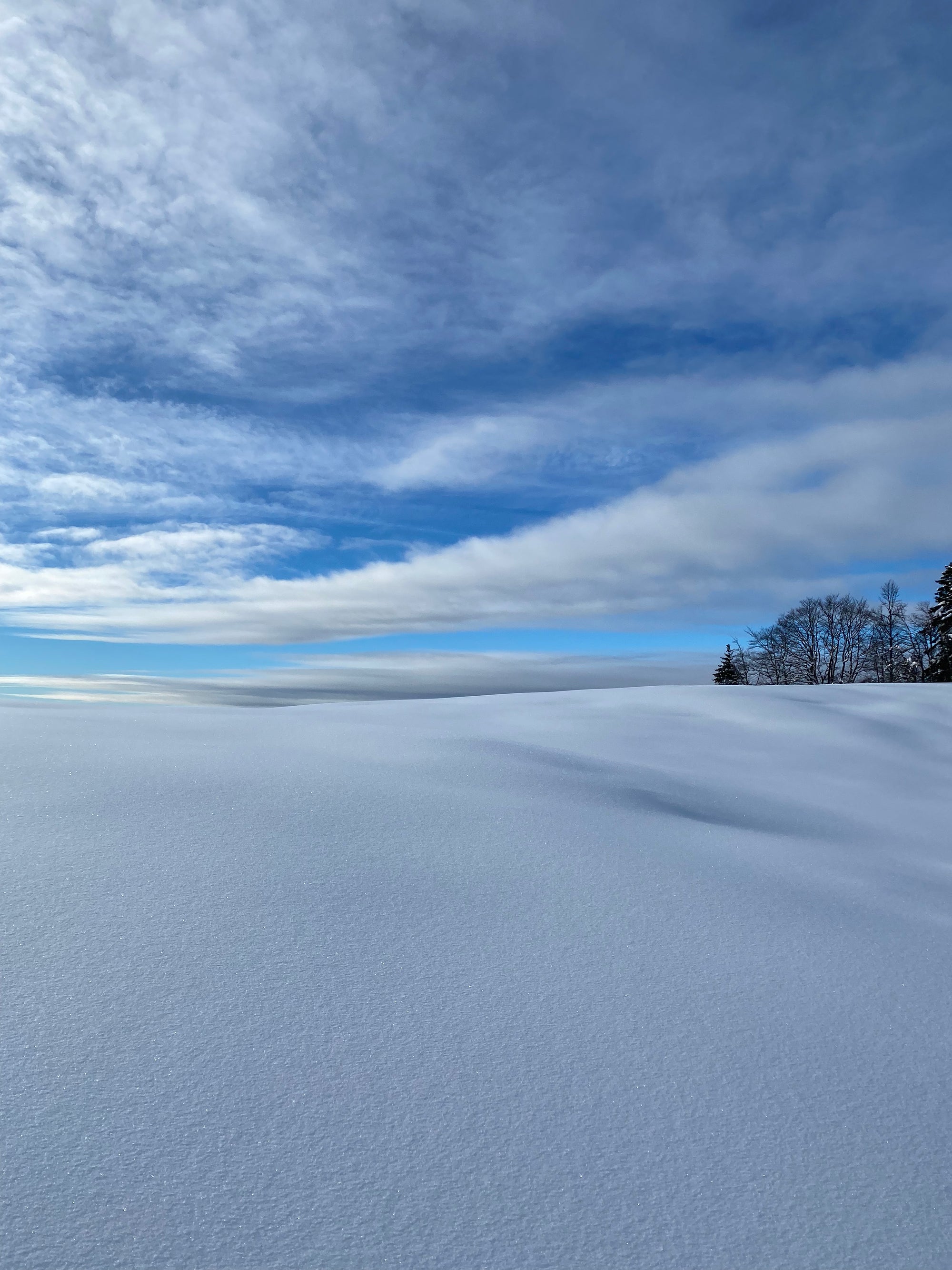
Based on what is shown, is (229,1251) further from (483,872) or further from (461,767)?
(461,767)

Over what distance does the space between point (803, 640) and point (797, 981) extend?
32.8m

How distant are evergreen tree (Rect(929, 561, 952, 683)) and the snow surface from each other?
1102 inches

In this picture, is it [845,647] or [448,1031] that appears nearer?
[448,1031]

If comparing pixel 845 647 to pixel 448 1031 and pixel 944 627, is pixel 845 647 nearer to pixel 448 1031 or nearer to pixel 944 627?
pixel 944 627

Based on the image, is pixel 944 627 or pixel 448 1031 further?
pixel 944 627

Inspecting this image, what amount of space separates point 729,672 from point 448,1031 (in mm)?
34943

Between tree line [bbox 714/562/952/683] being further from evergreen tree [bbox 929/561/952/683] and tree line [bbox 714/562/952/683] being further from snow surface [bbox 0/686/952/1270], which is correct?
snow surface [bbox 0/686/952/1270]

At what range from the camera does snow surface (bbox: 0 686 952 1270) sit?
53.9 inches

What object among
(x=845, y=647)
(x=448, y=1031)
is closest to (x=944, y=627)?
(x=845, y=647)

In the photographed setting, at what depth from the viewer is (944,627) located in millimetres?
27516

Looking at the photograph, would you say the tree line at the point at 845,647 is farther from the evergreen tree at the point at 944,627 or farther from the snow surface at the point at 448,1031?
the snow surface at the point at 448,1031

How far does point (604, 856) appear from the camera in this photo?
315 cm

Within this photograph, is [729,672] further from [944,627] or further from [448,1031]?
[448,1031]

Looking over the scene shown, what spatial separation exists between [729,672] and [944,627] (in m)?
9.36
